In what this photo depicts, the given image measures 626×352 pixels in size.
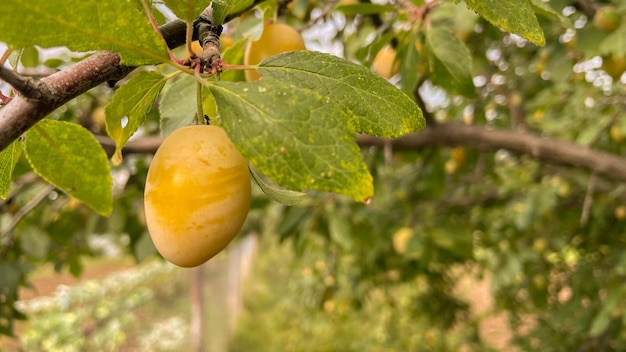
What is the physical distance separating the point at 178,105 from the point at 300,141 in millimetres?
283

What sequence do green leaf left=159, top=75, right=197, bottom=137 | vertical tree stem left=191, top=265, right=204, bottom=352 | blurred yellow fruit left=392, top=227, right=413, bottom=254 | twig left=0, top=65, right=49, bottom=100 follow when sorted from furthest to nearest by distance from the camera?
1. vertical tree stem left=191, top=265, right=204, bottom=352
2. blurred yellow fruit left=392, top=227, right=413, bottom=254
3. green leaf left=159, top=75, right=197, bottom=137
4. twig left=0, top=65, right=49, bottom=100

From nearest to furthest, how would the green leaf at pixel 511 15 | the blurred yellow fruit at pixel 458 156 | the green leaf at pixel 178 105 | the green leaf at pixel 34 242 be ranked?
the green leaf at pixel 511 15 < the green leaf at pixel 178 105 < the green leaf at pixel 34 242 < the blurred yellow fruit at pixel 458 156

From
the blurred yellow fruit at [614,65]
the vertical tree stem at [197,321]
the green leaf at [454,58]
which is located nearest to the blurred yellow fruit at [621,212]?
the blurred yellow fruit at [614,65]

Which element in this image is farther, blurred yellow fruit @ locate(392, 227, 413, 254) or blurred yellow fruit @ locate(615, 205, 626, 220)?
blurred yellow fruit @ locate(615, 205, 626, 220)

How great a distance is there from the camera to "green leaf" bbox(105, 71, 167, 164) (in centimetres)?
41

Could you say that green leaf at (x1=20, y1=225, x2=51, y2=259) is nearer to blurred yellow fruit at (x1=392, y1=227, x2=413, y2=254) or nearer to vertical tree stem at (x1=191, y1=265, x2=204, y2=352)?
blurred yellow fruit at (x1=392, y1=227, x2=413, y2=254)

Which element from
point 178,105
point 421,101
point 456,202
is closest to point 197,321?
point 456,202

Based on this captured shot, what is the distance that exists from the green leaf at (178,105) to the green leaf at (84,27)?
169 millimetres

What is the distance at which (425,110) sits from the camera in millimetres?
1191

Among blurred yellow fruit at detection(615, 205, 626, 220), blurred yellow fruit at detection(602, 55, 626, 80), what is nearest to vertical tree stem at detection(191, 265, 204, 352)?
blurred yellow fruit at detection(615, 205, 626, 220)

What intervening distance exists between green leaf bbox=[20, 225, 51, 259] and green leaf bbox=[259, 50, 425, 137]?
1090 millimetres

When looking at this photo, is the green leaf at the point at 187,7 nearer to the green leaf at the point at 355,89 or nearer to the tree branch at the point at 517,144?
the green leaf at the point at 355,89

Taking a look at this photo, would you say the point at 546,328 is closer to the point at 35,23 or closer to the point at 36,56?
the point at 36,56

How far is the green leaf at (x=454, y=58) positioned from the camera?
0.75m
